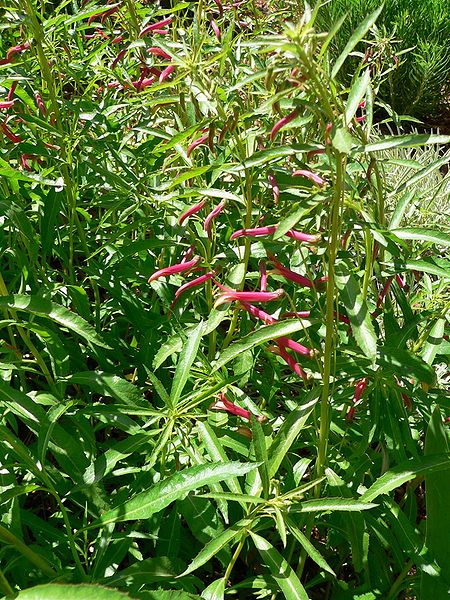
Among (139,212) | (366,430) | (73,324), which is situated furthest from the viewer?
(139,212)

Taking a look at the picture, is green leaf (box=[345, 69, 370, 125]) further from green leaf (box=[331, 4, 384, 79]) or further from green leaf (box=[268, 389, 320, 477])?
green leaf (box=[268, 389, 320, 477])

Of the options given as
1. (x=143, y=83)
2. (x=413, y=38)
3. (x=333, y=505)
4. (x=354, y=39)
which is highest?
(x=354, y=39)

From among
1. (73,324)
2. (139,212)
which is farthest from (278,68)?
(139,212)

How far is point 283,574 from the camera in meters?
1.15

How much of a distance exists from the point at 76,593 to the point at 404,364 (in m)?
0.69

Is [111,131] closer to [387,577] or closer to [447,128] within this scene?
[387,577]

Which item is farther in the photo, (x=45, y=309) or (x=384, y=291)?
(x=384, y=291)

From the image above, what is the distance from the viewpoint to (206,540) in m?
1.27

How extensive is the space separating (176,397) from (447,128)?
4943 millimetres

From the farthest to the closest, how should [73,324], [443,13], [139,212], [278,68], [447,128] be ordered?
[447,128] → [443,13] → [139,212] → [73,324] → [278,68]

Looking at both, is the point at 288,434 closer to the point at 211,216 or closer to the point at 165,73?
the point at 211,216

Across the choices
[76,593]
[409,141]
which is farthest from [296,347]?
[76,593]

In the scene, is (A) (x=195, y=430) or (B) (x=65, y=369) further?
(B) (x=65, y=369)

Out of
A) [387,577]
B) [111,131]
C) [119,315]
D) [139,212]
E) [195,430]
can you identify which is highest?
[111,131]
